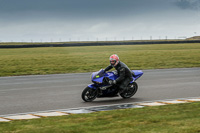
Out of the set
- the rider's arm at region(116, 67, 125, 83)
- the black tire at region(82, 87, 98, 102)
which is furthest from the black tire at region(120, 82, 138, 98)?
the black tire at region(82, 87, 98, 102)

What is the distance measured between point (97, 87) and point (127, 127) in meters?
4.44

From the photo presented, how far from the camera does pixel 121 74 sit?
1195 cm

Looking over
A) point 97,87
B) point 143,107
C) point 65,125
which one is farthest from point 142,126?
point 97,87

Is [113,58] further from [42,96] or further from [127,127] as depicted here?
[127,127]

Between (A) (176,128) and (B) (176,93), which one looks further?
(B) (176,93)

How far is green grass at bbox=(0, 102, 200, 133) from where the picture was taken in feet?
23.5

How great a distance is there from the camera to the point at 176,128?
7.14 meters

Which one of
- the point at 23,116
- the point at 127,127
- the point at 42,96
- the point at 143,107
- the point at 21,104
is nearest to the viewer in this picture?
the point at 127,127

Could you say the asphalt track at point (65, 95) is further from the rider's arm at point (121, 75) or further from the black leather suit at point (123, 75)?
the rider's arm at point (121, 75)

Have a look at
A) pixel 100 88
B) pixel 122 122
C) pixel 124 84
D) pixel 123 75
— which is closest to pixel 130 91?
pixel 124 84

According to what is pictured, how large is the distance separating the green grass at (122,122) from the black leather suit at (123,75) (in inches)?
88.2

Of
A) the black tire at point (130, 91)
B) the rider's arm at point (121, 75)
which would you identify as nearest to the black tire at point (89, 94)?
the rider's arm at point (121, 75)

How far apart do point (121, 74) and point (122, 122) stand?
4.09 m

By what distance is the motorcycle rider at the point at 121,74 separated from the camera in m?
11.8
